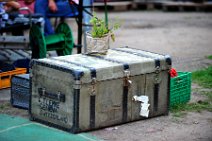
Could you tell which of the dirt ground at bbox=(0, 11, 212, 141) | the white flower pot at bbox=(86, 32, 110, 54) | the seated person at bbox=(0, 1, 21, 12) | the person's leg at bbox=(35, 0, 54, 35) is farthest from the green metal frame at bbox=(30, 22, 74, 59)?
the white flower pot at bbox=(86, 32, 110, 54)

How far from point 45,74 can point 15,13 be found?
16.5ft

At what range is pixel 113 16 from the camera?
1753cm

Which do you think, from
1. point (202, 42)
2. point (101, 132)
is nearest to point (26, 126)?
point (101, 132)

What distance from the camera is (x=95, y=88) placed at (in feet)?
22.9

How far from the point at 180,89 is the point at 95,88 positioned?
1.74 meters

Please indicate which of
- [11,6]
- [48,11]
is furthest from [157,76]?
[48,11]

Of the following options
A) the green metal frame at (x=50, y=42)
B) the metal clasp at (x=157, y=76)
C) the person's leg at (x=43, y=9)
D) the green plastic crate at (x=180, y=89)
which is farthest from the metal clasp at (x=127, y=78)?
the person's leg at (x=43, y=9)

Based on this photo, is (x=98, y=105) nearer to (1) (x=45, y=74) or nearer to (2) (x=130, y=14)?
(1) (x=45, y=74)

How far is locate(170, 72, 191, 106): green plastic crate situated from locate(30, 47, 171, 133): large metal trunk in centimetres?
43

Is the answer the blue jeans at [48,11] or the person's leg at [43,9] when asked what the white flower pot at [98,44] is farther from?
the person's leg at [43,9]

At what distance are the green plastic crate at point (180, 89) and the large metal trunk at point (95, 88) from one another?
43 centimetres

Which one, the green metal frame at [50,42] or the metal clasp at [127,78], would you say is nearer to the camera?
the metal clasp at [127,78]

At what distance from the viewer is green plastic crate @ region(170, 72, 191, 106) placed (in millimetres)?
8164

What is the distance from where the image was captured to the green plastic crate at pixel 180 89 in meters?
8.16
